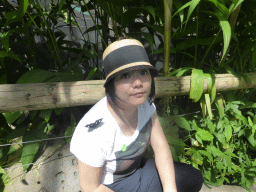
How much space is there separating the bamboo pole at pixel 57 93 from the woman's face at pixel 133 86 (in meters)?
0.26

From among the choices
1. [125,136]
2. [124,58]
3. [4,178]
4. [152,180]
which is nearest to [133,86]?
[124,58]

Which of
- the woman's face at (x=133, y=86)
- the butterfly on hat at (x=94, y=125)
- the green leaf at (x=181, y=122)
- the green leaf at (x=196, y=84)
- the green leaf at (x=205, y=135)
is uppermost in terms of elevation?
the woman's face at (x=133, y=86)

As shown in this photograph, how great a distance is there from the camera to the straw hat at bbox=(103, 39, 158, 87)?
0.48 metres

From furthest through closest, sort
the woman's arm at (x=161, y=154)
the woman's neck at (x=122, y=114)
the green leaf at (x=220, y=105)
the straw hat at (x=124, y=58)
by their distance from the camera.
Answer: the green leaf at (x=220, y=105) → the woman's arm at (x=161, y=154) → the woman's neck at (x=122, y=114) → the straw hat at (x=124, y=58)

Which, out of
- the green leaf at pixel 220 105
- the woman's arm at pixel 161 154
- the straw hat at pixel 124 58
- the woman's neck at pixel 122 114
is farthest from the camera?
the green leaf at pixel 220 105

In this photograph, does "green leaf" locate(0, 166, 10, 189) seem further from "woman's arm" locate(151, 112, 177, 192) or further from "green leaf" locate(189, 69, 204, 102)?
"green leaf" locate(189, 69, 204, 102)

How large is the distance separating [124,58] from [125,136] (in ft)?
0.90

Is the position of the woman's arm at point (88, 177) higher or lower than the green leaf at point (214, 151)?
higher

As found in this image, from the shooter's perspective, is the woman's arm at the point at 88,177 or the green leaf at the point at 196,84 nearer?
the woman's arm at the point at 88,177

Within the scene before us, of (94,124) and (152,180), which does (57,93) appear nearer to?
(94,124)

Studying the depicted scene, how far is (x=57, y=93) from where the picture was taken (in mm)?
692

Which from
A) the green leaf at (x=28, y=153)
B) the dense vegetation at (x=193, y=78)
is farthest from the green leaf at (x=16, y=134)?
the green leaf at (x=28, y=153)

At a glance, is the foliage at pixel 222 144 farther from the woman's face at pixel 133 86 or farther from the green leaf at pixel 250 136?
the woman's face at pixel 133 86

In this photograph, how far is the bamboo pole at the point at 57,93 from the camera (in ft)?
2.04
